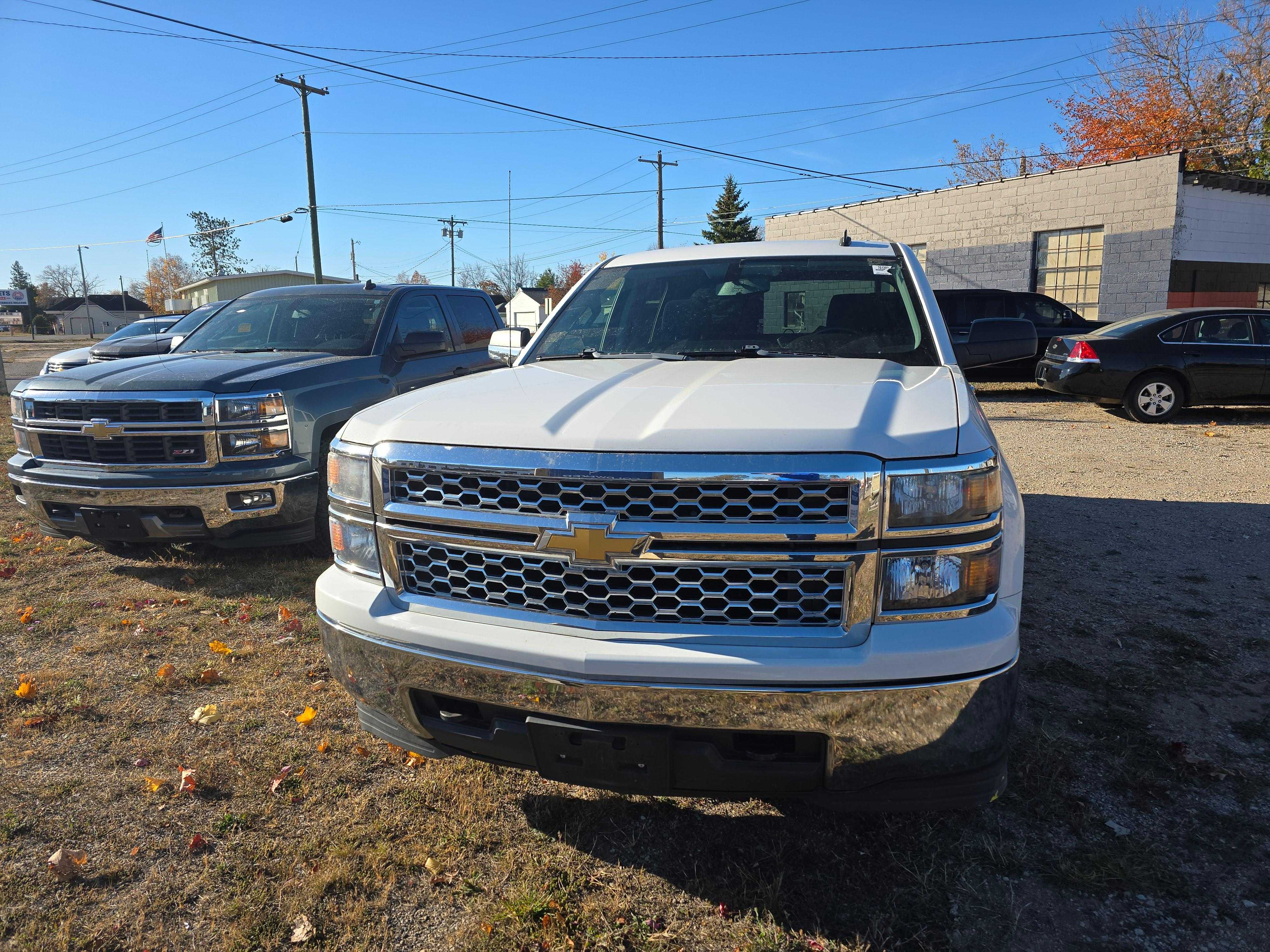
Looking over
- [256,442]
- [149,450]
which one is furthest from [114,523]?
[256,442]

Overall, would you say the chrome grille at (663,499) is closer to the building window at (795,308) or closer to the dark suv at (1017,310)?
the building window at (795,308)

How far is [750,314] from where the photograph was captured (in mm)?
3463

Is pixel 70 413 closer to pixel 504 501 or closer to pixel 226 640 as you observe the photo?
pixel 226 640

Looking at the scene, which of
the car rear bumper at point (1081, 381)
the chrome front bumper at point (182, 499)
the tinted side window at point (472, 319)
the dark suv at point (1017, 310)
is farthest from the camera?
the dark suv at point (1017, 310)

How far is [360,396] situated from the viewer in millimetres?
5473

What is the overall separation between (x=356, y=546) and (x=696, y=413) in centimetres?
105

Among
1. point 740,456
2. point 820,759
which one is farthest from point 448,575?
point 820,759

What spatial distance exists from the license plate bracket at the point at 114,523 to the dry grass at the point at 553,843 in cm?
127

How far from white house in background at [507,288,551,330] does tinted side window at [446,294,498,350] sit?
201 ft

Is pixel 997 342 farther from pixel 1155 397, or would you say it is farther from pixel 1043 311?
pixel 1043 311

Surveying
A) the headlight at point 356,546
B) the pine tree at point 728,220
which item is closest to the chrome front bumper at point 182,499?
the headlight at point 356,546

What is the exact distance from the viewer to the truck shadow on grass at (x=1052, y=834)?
2184 millimetres

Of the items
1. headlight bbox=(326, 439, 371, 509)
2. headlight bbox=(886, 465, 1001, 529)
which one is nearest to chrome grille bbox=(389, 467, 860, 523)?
headlight bbox=(886, 465, 1001, 529)

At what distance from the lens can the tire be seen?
418 inches
